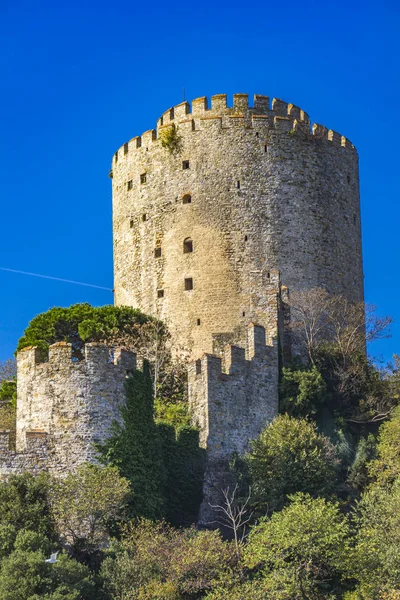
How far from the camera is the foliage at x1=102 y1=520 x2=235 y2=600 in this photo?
34594mm

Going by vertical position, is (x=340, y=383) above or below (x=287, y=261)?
below

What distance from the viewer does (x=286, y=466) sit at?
4053cm

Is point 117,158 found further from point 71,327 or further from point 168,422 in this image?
point 168,422

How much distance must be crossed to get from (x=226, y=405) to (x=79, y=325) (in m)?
9.28

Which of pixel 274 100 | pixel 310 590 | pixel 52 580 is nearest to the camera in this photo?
pixel 52 580

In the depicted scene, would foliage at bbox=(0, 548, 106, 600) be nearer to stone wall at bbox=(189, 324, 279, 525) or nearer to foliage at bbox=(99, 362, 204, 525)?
foliage at bbox=(99, 362, 204, 525)

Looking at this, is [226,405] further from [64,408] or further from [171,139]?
[171,139]

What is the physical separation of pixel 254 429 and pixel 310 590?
8178 millimetres

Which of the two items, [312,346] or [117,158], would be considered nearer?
[312,346]

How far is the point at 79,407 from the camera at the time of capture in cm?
3756

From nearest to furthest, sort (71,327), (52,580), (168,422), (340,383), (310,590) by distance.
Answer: (52,580) → (310,590) → (168,422) → (340,383) → (71,327)

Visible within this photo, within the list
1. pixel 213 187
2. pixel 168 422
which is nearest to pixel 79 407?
pixel 168 422

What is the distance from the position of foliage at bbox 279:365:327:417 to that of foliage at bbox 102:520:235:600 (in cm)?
931

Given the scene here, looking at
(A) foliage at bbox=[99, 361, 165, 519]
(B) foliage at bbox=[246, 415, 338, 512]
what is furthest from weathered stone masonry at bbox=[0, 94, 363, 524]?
(A) foliage at bbox=[99, 361, 165, 519]
